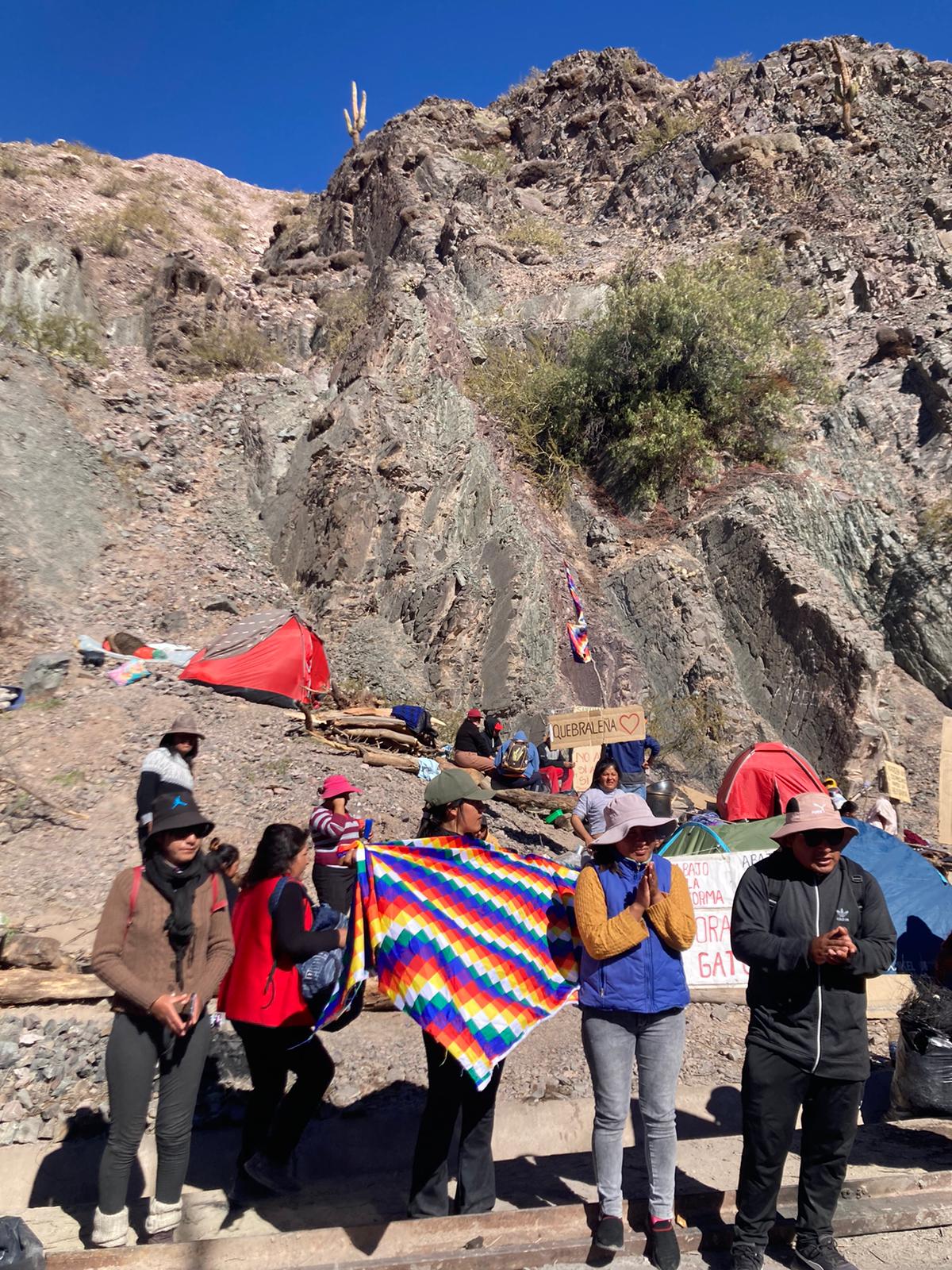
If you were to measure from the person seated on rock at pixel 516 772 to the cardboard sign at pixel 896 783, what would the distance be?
16.4 ft

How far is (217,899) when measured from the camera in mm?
3430

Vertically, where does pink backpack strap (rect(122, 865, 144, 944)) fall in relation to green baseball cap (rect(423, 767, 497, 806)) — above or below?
below

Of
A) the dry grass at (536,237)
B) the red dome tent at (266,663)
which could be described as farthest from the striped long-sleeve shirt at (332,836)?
the dry grass at (536,237)

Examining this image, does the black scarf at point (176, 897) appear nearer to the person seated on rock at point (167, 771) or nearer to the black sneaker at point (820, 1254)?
the person seated on rock at point (167, 771)

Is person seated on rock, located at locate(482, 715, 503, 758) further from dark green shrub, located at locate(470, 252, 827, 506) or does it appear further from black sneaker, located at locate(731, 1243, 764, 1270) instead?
black sneaker, located at locate(731, 1243, 764, 1270)

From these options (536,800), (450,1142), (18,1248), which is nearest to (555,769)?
(536,800)

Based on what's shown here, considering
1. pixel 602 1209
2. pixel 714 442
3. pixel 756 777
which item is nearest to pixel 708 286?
pixel 714 442

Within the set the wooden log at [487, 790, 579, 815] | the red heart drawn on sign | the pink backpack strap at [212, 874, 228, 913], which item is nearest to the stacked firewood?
the wooden log at [487, 790, 579, 815]

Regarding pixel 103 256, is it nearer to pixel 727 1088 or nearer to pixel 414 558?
pixel 414 558

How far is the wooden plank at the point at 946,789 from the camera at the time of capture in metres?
7.85

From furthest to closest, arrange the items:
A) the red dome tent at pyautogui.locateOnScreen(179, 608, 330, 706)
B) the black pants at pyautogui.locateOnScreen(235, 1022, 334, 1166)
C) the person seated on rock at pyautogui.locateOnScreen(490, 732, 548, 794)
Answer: the red dome tent at pyautogui.locateOnScreen(179, 608, 330, 706), the person seated on rock at pyautogui.locateOnScreen(490, 732, 548, 794), the black pants at pyautogui.locateOnScreen(235, 1022, 334, 1166)

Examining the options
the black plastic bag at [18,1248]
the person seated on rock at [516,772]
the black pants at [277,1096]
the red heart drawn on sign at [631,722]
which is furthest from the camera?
the person seated on rock at [516,772]

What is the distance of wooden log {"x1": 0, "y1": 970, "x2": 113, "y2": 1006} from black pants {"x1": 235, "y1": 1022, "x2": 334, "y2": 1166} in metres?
1.74

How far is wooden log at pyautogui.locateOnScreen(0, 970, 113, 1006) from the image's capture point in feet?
16.1
